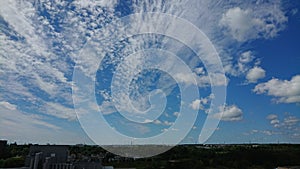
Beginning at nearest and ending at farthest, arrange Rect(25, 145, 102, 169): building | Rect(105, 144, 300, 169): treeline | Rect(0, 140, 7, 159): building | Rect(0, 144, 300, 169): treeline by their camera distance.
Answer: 1. Rect(25, 145, 102, 169): building
2. Rect(0, 140, 7, 159): building
3. Rect(0, 144, 300, 169): treeline
4. Rect(105, 144, 300, 169): treeline

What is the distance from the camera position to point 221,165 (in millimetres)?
23000

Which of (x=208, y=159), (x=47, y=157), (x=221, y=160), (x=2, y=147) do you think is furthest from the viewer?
(x=208, y=159)

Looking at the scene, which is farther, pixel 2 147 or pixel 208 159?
pixel 208 159

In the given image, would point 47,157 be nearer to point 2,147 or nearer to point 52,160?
point 52,160

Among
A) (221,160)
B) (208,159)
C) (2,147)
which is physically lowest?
(221,160)

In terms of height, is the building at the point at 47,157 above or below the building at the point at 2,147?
below

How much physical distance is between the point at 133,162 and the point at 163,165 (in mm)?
3205

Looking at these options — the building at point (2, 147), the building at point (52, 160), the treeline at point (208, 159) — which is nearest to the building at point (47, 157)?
the building at point (52, 160)

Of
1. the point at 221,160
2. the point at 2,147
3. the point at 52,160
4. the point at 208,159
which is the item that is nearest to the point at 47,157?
the point at 52,160

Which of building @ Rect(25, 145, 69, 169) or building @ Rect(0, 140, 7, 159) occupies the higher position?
building @ Rect(0, 140, 7, 159)

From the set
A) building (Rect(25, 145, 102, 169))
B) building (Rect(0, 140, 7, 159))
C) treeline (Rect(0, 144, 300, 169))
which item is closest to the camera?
building (Rect(25, 145, 102, 169))

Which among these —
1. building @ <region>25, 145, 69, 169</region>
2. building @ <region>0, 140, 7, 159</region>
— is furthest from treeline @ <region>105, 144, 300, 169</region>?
building @ <region>25, 145, 69, 169</region>

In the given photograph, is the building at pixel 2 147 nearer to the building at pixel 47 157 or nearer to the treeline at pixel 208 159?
the treeline at pixel 208 159

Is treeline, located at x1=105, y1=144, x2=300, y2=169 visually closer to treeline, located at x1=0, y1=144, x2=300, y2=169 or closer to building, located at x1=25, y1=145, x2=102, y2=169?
treeline, located at x1=0, y1=144, x2=300, y2=169
